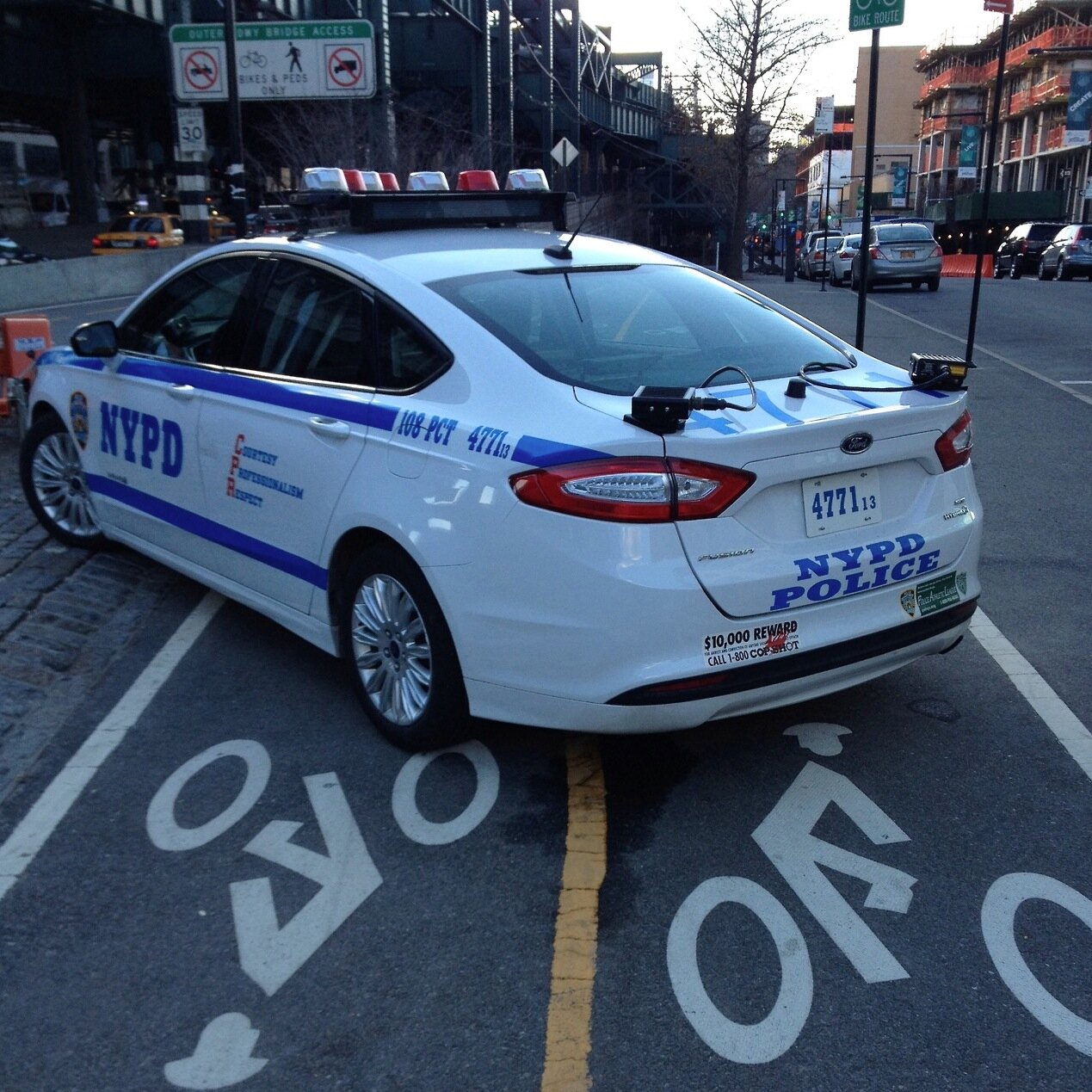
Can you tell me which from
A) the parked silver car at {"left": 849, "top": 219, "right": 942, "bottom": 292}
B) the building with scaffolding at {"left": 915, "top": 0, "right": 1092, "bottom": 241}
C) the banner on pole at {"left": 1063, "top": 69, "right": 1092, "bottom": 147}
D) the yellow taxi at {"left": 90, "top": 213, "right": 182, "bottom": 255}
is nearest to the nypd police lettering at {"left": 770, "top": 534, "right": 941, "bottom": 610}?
the parked silver car at {"left": 849, "top": 219, "right": 942, "bottom": 292}

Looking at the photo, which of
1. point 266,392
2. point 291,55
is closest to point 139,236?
point 291,55

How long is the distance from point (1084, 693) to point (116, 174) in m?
63.9

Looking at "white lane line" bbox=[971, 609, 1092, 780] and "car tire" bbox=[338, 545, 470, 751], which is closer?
"car tire" bbox=[338, 545, 470, 751]

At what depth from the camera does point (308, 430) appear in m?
4.63

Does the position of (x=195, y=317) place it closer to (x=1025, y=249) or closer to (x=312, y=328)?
(x=312, y=328)

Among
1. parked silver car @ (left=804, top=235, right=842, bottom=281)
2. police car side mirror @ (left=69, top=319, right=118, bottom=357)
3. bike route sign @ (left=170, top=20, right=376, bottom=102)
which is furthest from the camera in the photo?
parked silver car @ (left=804, top=235, right=842, bottom=281)

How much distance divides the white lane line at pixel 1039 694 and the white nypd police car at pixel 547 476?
0.55 meters

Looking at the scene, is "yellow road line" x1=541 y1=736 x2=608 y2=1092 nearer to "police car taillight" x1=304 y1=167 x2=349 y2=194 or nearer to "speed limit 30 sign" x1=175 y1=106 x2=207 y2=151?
"police car taillight" x1=304 y1=167 x2=349 y2=194

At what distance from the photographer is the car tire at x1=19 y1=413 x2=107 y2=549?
663 centimetres

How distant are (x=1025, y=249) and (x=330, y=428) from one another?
46489 mm

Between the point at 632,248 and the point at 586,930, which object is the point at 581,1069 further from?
the point at 632,248

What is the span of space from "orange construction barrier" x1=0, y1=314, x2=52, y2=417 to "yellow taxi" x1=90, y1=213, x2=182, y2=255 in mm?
25144

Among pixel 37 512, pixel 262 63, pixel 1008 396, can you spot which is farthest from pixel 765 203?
pixel 37 512

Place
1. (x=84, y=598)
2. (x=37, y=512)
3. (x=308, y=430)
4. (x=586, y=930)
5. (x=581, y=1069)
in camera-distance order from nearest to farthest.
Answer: (x=581, y=1069) → (x=586, y=930) → (x=308, y=430) → (x=84, y=598) → (x=37, y=512)
